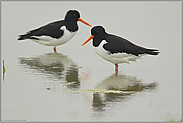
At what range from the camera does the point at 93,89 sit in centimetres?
724

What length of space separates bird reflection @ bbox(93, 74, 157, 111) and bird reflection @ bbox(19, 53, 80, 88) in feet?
2.55

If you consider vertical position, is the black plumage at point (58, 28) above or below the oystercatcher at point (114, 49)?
above

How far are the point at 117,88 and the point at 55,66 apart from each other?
9.06 feet

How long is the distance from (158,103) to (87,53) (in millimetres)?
5232

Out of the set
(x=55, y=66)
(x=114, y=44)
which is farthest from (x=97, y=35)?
(x=55, y=66)

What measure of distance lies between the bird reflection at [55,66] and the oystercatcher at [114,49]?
0.96 meters

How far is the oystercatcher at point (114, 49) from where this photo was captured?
885cm

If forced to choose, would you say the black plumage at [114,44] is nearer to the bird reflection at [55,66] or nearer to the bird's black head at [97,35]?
the bird's black head at [97,35]

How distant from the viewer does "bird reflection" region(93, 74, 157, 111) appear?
647 cm

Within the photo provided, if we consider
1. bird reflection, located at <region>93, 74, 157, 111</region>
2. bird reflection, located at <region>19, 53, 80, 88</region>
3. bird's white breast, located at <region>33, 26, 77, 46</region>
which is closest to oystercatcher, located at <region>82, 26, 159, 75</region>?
bird reflection, located at <region>93, 74, 157, 111</region>

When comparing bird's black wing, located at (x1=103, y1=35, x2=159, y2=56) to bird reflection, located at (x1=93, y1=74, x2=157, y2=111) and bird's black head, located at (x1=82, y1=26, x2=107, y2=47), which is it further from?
bird reflection, located at (x1=93, y1=74, x2=157, y2=111)

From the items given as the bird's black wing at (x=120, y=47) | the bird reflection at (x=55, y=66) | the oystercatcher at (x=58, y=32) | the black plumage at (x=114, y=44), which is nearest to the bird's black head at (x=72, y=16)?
the oystercatcher at (x=58, y=32)

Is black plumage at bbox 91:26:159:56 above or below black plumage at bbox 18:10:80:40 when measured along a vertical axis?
below

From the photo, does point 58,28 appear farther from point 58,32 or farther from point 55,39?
point 55,39
